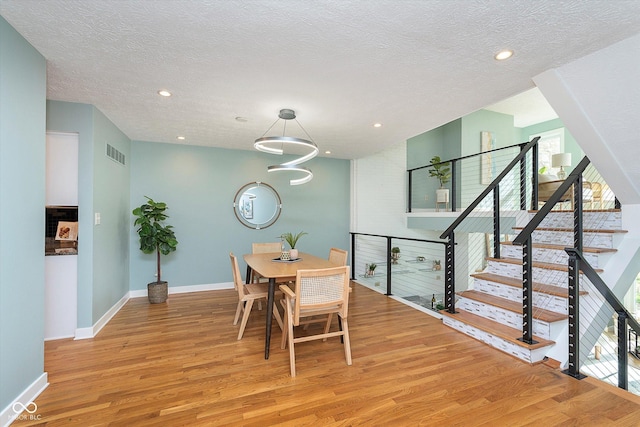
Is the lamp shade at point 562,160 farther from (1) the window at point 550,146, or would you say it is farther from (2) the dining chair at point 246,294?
(2) the dining chair at point 246,294

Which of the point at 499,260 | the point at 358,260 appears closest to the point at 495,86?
the point at 499,260

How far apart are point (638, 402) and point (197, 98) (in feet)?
14.1

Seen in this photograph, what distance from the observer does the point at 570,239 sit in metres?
3.36

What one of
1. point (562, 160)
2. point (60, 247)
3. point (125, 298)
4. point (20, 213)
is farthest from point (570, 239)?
point (125, 298)

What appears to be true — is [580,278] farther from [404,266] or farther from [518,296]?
[404,266]

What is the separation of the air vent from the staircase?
448 cm

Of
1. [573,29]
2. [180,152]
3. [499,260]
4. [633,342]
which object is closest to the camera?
[573,29]

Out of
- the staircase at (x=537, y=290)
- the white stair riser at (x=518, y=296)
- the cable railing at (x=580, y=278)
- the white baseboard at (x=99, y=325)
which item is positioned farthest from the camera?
the white baseboard at (x=99, y=325)

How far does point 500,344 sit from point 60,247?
176 inches

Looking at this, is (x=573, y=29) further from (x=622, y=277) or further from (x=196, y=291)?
(x=196, y=291)

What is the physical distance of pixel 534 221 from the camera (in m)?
2.55

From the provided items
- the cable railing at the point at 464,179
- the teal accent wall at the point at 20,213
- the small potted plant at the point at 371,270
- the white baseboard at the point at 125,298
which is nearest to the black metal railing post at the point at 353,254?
the small potted plant at the point at 371,270

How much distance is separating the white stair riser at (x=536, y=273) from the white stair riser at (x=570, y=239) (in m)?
0.58

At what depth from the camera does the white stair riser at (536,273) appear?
9.62ft
